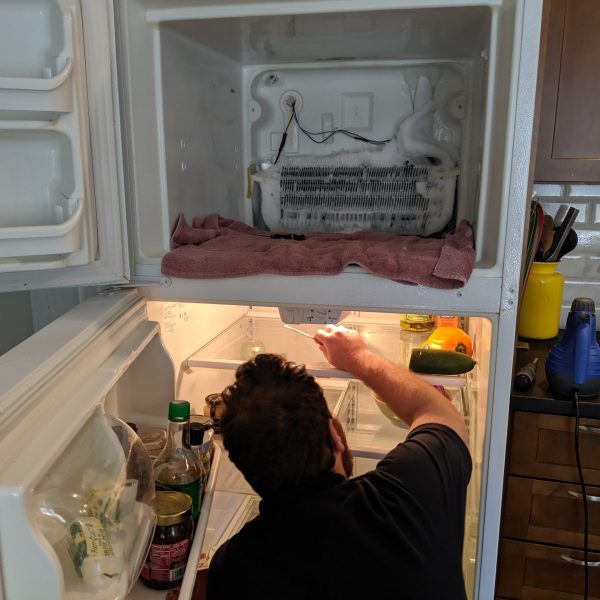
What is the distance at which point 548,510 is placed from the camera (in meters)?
1.44

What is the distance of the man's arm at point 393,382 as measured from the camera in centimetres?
113

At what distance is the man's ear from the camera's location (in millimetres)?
1024

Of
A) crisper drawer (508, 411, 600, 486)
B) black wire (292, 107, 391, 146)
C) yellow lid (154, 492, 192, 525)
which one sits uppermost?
black wire (292, 107, 391, 146)

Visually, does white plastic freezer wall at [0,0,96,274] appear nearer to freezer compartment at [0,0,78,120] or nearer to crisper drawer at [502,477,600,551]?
freezer compartment at [0,0,78,120]

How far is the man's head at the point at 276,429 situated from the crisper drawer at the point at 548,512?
689 mm

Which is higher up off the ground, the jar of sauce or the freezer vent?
the freezer vent

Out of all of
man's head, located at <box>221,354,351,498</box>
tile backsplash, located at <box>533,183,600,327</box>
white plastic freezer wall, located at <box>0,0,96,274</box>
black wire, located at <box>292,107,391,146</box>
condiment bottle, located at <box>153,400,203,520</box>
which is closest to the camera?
white plastic freezer wall, located at <box>0,0,96,274</box>

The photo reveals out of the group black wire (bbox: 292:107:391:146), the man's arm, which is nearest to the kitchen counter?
the man's arm

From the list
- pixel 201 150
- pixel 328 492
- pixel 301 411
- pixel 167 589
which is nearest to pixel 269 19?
pixel 201 150

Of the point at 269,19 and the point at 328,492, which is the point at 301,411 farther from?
the point at 269,19

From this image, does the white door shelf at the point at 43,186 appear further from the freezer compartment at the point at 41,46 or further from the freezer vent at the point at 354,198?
the freezer vent at the point at 354,198

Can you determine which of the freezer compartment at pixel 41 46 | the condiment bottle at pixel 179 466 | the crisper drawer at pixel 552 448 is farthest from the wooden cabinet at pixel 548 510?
the freezer compartment at pixel 41 46

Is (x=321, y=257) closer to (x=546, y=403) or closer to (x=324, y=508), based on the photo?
(x=324, y=508)

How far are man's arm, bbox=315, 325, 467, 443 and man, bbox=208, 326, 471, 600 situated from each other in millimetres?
61
